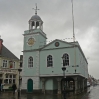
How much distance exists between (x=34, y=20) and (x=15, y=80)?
52.5ft

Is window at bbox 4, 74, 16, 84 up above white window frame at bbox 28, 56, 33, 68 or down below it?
below

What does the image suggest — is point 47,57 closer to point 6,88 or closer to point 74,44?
point 74,44

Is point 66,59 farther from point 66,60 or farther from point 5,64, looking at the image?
point 5,64

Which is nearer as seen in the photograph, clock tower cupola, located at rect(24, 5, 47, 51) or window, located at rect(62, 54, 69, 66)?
window, located at rect(62, 54, 69, 66)

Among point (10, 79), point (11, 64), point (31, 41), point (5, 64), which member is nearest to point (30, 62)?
point (31, 41)

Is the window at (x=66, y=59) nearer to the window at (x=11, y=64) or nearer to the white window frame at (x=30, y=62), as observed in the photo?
the white window frame at (x=30, y=62)

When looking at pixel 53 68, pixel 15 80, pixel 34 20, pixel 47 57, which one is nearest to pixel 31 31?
pixel 34 20

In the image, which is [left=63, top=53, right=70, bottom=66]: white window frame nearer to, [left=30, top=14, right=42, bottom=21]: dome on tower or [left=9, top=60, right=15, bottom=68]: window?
[left=30, top=14, right=42, bottom=21]: dome on tower

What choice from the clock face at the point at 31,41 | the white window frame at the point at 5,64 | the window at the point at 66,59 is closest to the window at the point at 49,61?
the window at the point at 66,59

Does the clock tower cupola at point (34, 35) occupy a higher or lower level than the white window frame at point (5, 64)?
higher

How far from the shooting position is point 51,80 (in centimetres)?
2931

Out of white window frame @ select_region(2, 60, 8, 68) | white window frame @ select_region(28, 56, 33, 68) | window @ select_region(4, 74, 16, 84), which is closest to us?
white window frame @ select_region(28, 56, 33, 68)

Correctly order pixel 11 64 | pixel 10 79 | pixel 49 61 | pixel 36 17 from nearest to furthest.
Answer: pixel 49 61
pixel 36 17
pixel 10 79
pixel 11 64

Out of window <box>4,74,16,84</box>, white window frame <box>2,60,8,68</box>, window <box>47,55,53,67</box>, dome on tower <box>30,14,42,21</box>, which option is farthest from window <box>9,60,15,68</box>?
window <box>47,55,53,67</box>
